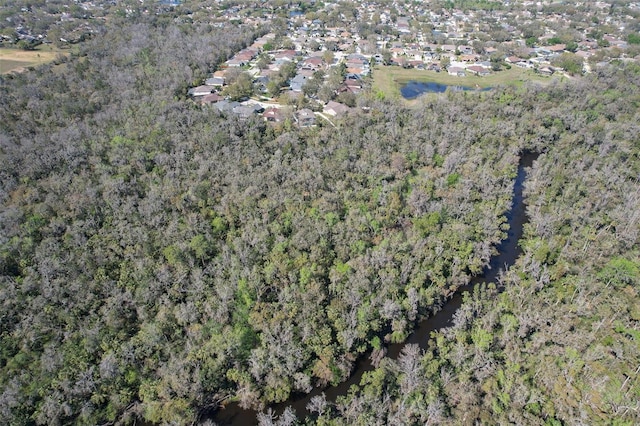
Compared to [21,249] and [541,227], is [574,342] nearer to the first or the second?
[541,227]

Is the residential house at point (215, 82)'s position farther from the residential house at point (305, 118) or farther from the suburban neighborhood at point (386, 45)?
the residential house at point (305, 118)

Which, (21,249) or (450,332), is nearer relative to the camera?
(450,332)

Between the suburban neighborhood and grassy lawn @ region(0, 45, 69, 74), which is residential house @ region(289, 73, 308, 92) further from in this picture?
grassy lawn @ region(0, 45, 69, 74)

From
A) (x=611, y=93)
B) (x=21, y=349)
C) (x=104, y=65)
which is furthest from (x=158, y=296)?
(x=611, y=93)

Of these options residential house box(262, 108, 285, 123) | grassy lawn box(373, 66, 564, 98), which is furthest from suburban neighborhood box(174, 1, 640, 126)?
grassy lawn box(373, 66, 564, 98)

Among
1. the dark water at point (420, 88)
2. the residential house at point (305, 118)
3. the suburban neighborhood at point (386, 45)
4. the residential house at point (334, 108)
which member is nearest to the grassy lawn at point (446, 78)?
the dark water at point (420, 88)
